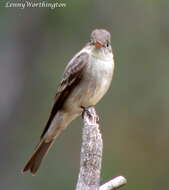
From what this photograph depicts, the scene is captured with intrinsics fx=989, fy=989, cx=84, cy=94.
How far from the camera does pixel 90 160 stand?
233 inches

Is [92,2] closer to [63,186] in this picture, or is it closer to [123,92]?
[123,92]

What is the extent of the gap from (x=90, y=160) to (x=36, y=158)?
2.20 metres

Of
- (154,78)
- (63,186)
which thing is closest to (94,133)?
(63,186)

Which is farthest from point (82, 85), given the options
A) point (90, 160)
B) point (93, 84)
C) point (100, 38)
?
point (90, 160)

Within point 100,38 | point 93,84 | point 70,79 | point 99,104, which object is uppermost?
point 99,104

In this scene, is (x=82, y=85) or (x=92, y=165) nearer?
(x=92, y=165)

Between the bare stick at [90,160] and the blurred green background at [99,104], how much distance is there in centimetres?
598

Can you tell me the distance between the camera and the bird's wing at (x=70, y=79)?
8461mm

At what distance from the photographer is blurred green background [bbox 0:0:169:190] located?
12.5 meters

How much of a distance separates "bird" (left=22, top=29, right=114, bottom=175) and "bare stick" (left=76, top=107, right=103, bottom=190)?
2.04 m

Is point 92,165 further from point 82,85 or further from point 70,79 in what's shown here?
point 70,79

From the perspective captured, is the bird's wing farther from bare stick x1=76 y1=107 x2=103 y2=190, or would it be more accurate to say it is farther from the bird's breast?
bare stick x1=76 y1=107 x2=103 y2=190

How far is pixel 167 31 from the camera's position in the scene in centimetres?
1320

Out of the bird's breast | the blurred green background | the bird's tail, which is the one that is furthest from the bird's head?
the blurred green background
